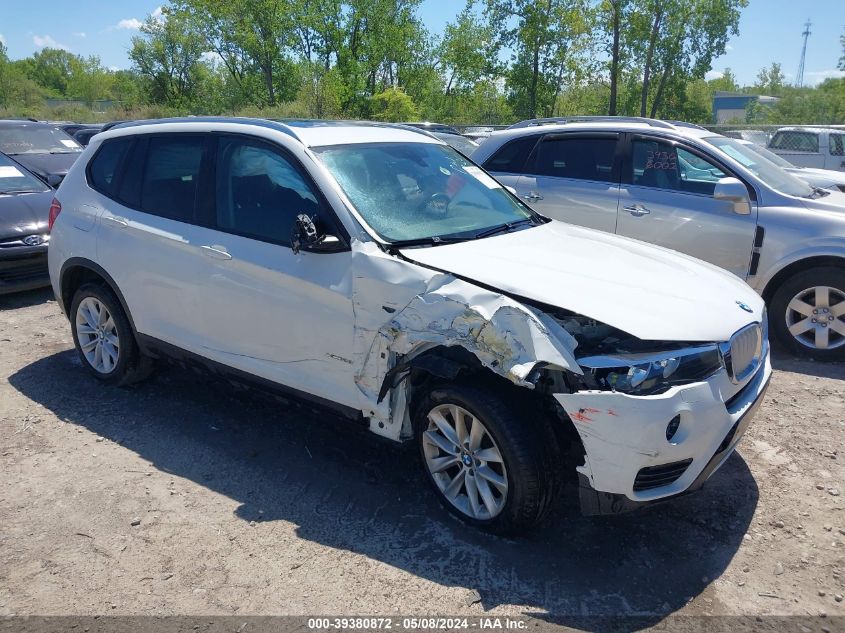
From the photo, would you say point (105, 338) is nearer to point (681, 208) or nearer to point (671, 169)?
point (681, 208)

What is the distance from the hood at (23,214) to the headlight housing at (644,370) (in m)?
6.84

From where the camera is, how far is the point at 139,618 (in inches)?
111

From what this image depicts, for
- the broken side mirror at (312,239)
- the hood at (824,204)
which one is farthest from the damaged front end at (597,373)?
the hood at (824,204)

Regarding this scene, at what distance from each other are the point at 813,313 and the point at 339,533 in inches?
174

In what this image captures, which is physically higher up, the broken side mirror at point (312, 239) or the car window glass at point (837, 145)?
the car window glass at point (837, 145)

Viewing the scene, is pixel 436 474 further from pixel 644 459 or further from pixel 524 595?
pixel 644 459

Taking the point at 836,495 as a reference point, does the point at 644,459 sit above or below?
above

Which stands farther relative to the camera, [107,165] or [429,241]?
[107,165]

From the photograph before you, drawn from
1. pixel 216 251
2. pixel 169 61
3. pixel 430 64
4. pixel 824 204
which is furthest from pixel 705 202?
pixel 169 61

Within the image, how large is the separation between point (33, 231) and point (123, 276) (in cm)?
365

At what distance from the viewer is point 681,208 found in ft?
20.3

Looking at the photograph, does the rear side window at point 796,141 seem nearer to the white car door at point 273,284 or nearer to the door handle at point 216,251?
the white car door at point 273,284

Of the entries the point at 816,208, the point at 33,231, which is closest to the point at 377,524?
the point at 816,208

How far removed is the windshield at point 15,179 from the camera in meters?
8.22
